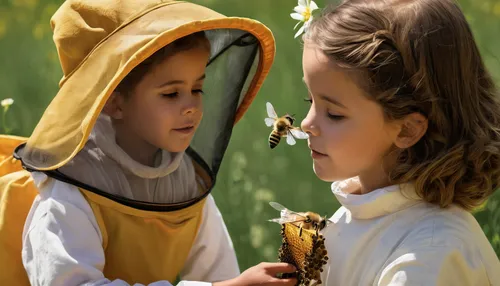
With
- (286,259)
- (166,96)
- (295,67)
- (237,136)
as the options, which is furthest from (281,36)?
(286,259)

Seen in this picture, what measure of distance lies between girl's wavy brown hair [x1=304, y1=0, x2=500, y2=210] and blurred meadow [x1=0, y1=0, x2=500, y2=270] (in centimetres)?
125

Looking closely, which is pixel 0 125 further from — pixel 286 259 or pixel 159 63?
pixel 286 259

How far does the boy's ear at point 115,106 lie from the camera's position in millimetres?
2789

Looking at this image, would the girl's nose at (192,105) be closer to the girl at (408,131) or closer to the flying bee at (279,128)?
the flying bee at (279,128)

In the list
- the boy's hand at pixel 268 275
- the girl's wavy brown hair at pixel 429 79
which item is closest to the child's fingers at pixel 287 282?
the boy's hand at pixel 268 275

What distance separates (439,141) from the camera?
7.61 ft

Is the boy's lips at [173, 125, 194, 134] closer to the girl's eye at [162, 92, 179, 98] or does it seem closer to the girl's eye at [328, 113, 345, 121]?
the girl's eye at [162, 92, 179, 98]

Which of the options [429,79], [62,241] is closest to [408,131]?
[429,79]

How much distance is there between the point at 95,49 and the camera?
258 cm

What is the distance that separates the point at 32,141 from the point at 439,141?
1.19 metres

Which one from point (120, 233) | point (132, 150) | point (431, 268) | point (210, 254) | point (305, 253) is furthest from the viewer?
point (210, 254)

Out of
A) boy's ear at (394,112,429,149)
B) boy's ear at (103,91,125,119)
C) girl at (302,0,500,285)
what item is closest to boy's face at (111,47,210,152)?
boy's ear at (103,91,125,119)

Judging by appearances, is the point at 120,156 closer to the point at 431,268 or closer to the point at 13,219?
the point at 13,219

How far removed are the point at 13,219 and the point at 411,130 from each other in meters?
1.25
